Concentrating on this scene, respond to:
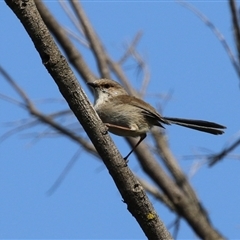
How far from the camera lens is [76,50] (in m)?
7.06

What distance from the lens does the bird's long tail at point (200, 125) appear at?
4.58 meters

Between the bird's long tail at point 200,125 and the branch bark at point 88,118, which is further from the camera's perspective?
the bird's long tail at point 200,125

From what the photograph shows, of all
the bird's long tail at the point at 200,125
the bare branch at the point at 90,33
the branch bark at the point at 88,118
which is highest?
the bare branch at the point at 90,33

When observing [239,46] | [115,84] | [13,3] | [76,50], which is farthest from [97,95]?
[13,3]

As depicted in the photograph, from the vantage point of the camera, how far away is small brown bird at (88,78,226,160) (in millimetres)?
4645

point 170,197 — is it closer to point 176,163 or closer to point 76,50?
point 176,163

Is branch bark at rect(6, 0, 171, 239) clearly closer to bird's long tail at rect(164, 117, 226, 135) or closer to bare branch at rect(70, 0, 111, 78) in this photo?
bird's long tail at rect(164, 117, 226, 135)

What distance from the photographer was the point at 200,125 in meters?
4.70

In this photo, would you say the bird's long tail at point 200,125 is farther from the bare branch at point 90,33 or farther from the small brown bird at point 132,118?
the bare branch at point 90,33

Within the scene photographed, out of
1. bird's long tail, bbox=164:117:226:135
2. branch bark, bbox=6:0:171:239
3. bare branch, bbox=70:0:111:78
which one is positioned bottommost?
branch bark, bbox=6:0:171:239

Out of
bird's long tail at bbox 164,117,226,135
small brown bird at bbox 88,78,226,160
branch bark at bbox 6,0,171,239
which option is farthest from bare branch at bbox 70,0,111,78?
branch bark at bbox 6,0,171,239

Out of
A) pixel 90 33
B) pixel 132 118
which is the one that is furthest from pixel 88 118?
pixel 90 33

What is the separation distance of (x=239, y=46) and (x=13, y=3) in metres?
2.46

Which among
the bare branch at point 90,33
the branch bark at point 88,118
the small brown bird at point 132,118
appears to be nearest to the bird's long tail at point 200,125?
the small brown bird at point 132,118
